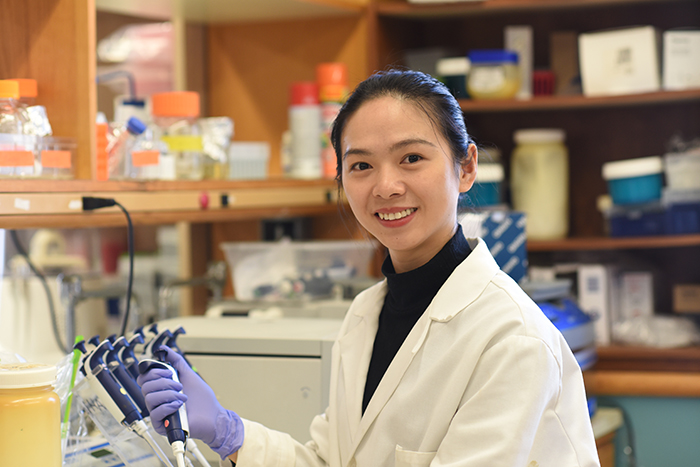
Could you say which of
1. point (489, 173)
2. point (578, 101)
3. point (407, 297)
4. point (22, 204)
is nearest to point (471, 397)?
point (407, 297)

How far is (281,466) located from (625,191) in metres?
1.59

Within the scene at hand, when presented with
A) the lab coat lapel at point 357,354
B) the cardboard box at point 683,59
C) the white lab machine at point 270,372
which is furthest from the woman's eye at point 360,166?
the cardboard box at point 683,59

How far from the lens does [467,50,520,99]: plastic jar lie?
2295 mm

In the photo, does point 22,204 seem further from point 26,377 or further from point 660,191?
point 660,191

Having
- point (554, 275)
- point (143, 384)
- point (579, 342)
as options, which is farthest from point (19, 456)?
point (554, 275)

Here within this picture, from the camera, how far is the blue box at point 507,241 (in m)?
1.87

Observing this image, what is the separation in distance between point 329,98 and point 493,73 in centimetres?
54

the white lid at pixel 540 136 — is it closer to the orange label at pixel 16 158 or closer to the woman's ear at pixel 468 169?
the woman's ear at pixel 468 169

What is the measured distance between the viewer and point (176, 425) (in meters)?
1.01

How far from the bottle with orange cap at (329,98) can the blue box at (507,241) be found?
1.74 feet

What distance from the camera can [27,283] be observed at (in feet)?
6.25

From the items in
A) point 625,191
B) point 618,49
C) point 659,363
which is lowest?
point 659,363

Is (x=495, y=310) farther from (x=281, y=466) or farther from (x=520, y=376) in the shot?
(x=281, y=466)

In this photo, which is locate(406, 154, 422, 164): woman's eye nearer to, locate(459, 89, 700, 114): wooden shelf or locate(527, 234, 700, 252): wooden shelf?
locate(459, 89, 700, 114): wooden shelf
